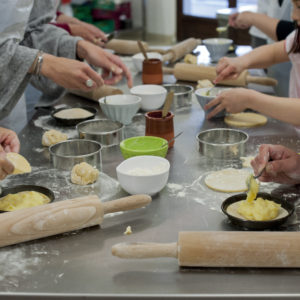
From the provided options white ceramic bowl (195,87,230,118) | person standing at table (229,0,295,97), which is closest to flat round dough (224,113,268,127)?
white ceramic bowl (195,87,230,118)

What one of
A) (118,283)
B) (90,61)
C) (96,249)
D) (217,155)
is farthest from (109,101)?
(118,283)

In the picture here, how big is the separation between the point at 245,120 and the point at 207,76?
576 mm

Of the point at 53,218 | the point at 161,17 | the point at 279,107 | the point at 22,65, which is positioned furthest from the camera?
the point at 161,17

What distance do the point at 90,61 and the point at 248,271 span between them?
58.0 inches

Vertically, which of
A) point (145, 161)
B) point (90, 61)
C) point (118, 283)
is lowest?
point (118, 283)

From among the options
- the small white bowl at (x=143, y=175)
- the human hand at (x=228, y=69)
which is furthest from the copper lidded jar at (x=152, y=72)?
the small white bowl at (x=143, y=175)

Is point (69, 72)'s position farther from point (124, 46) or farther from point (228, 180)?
point (124, 46)

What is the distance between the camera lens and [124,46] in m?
3.27

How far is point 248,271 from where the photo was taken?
1.06 m

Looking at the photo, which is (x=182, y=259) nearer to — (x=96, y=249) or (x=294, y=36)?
(x=96, y=249)

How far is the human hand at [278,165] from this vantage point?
A: 1412mm

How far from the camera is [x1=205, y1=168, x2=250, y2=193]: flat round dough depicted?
1429 millimetres

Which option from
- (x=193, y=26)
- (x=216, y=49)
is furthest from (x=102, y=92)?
(x=193, y=26)

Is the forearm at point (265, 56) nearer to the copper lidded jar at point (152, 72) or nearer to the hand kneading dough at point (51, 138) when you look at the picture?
the copper lidded jar at point (152, 72)
